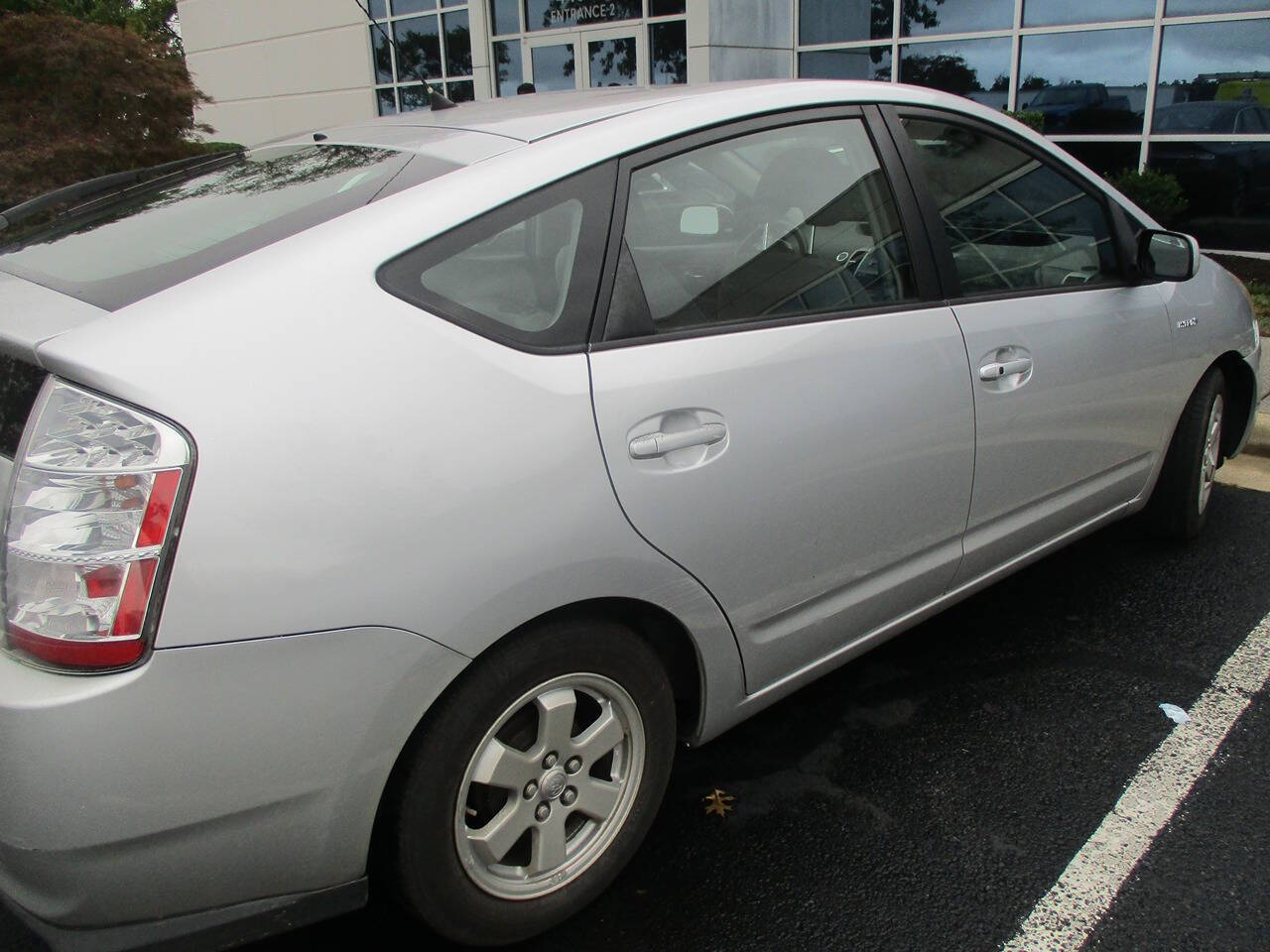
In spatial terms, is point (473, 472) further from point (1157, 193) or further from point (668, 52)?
point (668, 52)

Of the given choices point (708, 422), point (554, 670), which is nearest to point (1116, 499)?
point (708, 422)

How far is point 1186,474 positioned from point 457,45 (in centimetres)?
1452

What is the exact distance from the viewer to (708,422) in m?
2.17

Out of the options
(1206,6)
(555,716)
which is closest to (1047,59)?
(1206,6)

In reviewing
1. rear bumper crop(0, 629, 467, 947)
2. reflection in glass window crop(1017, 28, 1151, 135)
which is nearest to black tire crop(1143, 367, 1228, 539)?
rear bumper crop(0, 629, 467, 947)

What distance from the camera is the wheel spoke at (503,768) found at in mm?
1974

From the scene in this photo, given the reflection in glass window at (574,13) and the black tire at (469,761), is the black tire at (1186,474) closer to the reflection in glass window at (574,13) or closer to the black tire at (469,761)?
the black tire at (469,761)

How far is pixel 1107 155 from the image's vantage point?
10.8 meters

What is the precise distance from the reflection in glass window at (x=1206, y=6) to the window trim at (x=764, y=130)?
29.0 ft

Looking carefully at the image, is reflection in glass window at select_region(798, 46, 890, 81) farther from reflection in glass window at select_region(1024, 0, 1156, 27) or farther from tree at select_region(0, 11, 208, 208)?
tree at select_region(0, 11, 208, 208)

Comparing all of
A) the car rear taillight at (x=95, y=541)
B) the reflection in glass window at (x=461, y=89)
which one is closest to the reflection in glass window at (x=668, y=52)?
the reflection in glass window at (x=461, y=89)

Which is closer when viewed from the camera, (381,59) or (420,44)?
(420,44)

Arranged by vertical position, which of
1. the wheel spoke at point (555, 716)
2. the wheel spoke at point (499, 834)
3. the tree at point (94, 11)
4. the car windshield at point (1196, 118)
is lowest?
the wheel spoke at point (499, 834)

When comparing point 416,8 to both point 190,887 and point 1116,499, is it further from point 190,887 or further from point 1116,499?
point 190,887
